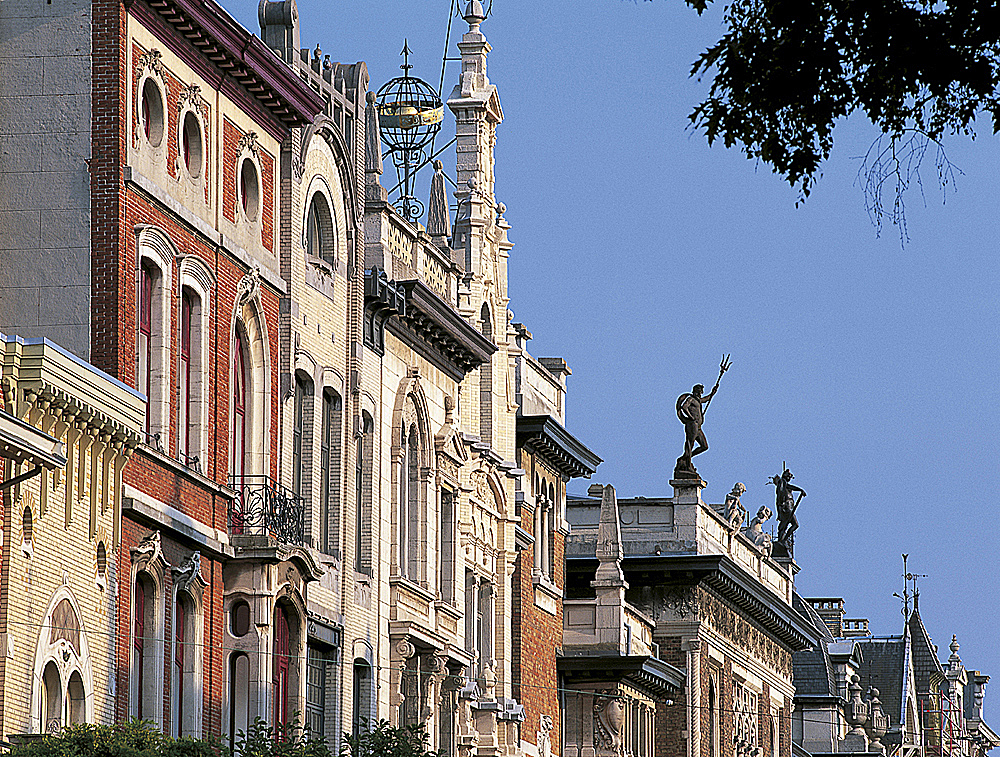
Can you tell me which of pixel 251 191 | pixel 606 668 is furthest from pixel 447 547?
pixel 606 668

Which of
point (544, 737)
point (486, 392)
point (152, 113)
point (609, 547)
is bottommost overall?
point (544, 737)

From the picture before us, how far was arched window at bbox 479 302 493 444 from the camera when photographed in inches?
2117

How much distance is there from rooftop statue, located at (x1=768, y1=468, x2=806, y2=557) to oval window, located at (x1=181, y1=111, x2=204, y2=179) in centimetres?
6114

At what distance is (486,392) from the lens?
→ 2142 inches

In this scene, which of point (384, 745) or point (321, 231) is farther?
point (321, 231)

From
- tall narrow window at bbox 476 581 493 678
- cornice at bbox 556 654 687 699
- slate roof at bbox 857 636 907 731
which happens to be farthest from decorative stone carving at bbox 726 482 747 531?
slate roof at bbox 857 636 907 731

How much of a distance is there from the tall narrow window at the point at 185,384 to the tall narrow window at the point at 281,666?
3863 millimetres

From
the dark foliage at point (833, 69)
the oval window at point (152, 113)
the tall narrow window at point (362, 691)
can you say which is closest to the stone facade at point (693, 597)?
the tall narrow window at point (362, 691)

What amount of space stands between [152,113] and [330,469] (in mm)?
9261

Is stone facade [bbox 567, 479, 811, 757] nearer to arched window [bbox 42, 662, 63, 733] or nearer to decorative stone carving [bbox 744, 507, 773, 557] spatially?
decorative stone carving [bbox 744, 507, 773, 557]

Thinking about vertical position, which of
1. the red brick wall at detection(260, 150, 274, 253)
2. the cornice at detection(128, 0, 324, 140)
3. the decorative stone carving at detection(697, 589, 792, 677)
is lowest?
the decorative stone carving at detection(697, 589, 792, 677)

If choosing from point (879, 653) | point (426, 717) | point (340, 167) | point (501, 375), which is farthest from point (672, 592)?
point (879, 653)

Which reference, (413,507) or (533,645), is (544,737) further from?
(413,507)

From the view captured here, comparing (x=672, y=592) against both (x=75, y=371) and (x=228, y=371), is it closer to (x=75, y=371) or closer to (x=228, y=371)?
(x=228, y=371)
